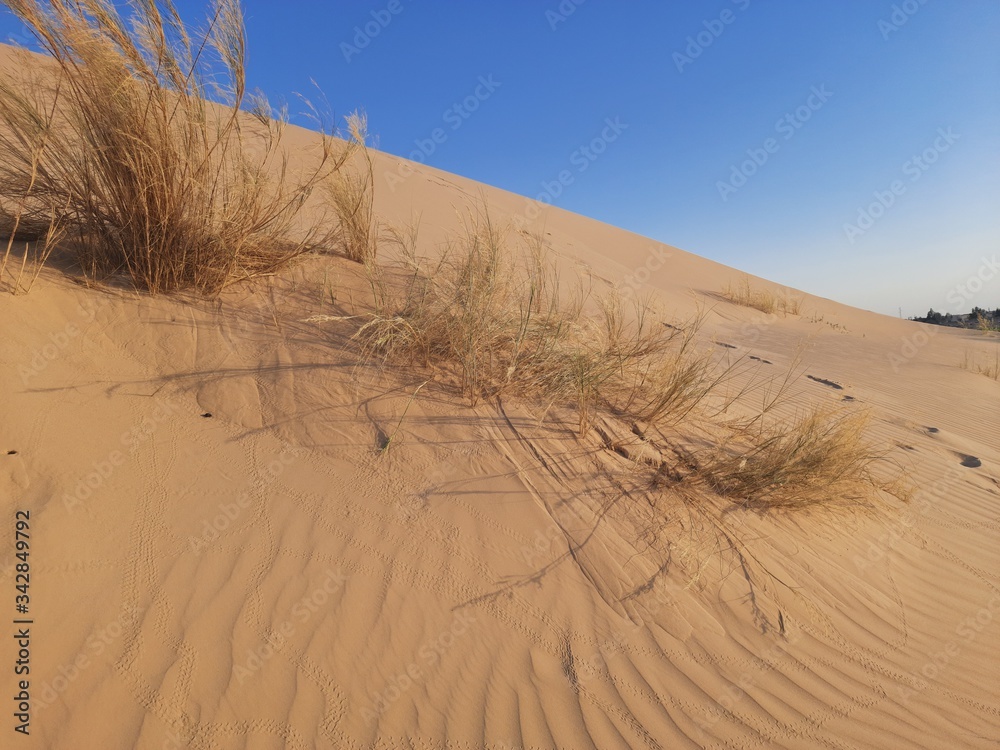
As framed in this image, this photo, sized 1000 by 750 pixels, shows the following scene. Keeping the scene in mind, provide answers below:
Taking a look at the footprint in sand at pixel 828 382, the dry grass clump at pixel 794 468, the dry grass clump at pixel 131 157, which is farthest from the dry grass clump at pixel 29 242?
the footprint in sand at pixel 828 382

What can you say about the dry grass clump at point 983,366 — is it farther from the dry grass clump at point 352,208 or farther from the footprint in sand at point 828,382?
the dry grass clump at point 352,208

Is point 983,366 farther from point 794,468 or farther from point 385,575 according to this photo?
point 385,575

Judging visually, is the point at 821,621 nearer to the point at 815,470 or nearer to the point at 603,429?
the point at 815,470

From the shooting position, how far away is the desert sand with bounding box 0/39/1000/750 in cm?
188

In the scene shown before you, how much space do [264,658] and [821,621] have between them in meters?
2.62

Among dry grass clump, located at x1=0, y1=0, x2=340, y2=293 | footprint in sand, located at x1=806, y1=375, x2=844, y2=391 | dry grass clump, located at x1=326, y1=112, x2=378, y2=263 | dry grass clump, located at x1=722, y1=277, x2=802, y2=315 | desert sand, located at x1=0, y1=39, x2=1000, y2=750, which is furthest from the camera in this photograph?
dry grass clump, located at x1=722, y1=277, x2=802, y2=315

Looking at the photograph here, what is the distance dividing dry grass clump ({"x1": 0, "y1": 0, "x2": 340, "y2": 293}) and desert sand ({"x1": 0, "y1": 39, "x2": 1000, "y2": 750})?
29 centimetres

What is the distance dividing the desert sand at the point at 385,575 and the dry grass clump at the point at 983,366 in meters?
6.93

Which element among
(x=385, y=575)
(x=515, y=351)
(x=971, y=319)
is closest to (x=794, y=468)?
(x=515, y=351)

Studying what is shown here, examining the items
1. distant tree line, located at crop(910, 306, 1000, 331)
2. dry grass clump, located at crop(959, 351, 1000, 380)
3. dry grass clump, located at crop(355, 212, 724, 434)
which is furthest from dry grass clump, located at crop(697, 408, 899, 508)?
distant tree line, located at crop(910, 306, 1000, 331)

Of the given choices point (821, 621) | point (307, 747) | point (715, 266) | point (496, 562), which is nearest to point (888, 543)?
point (821, 621)

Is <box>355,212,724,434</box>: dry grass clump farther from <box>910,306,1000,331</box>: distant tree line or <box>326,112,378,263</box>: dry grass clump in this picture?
<box>910,306,1000,331</box>: distant tree line

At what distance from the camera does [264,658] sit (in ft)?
6.34

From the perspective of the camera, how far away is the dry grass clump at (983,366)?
8.77 m
